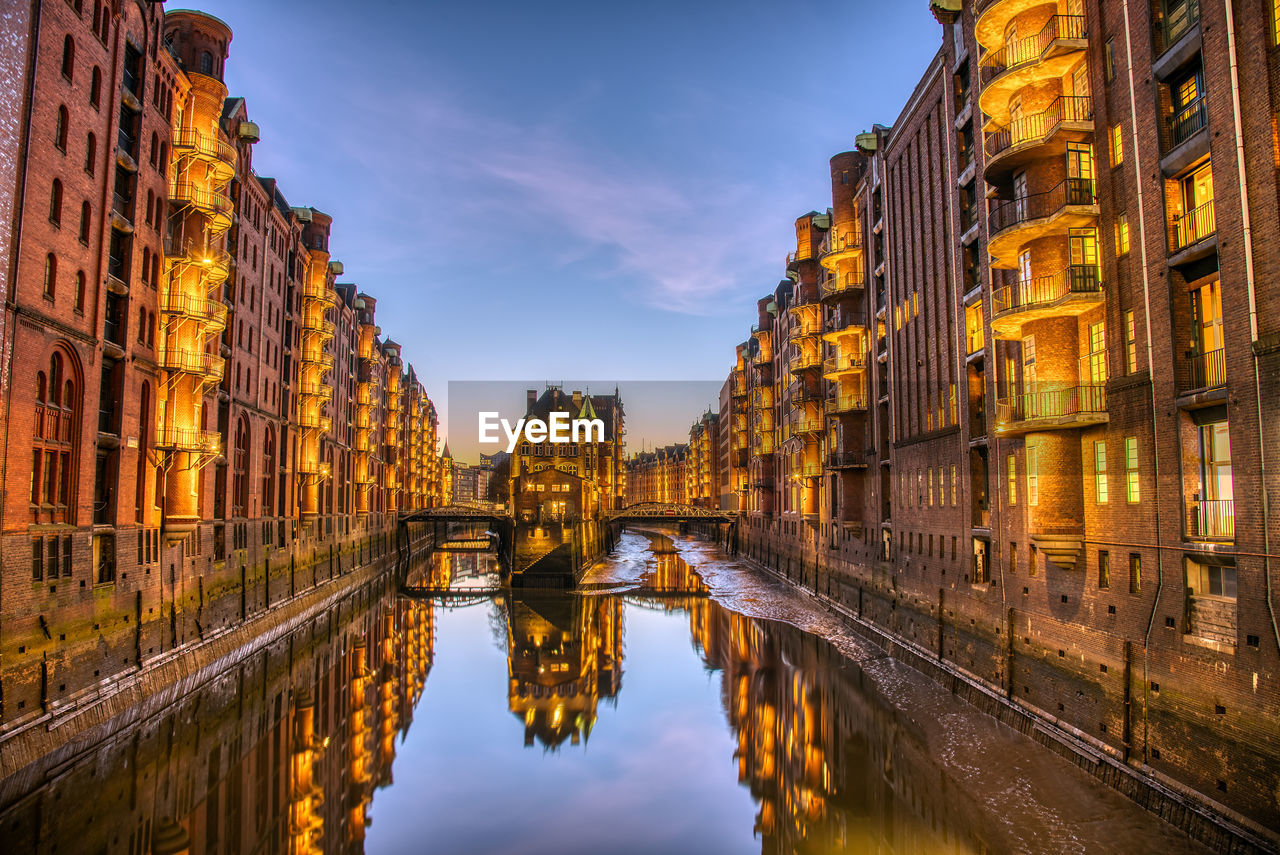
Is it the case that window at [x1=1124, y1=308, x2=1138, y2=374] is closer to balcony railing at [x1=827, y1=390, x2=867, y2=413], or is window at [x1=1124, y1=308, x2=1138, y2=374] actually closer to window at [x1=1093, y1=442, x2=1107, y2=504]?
window at [x1=1093, y1=442, x2=1107, y2=504]

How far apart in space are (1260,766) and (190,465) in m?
31.3

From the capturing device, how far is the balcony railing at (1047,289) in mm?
17953

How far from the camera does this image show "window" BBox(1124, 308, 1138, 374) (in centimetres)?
1655

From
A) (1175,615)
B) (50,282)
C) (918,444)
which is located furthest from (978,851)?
(50,282)

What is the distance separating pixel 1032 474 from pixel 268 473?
3783cm

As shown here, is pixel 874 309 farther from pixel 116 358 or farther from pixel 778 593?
pixel 116 358

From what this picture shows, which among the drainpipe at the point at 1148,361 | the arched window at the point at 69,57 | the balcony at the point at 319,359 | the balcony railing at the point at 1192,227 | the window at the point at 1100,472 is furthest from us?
the balcony at the point at 319,359

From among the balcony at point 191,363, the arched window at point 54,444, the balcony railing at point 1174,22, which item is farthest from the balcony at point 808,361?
the arched window at point 54,444

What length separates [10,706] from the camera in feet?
54.4

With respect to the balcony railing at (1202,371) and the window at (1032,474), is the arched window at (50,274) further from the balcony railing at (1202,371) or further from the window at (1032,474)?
the balcony railing at (1202,371)

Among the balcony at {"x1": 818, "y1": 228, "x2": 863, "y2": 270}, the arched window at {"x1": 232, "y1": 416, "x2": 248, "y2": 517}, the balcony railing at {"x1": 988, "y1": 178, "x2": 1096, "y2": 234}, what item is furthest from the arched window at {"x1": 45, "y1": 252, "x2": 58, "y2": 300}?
the balcony at {"x1": 818, "y1": 228, "x2": 863, "y2": 270}

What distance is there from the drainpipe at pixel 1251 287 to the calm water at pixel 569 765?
16.5 feet

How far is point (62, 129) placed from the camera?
67.3 feet

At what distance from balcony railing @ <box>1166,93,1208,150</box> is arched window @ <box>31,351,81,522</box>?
27222mm
